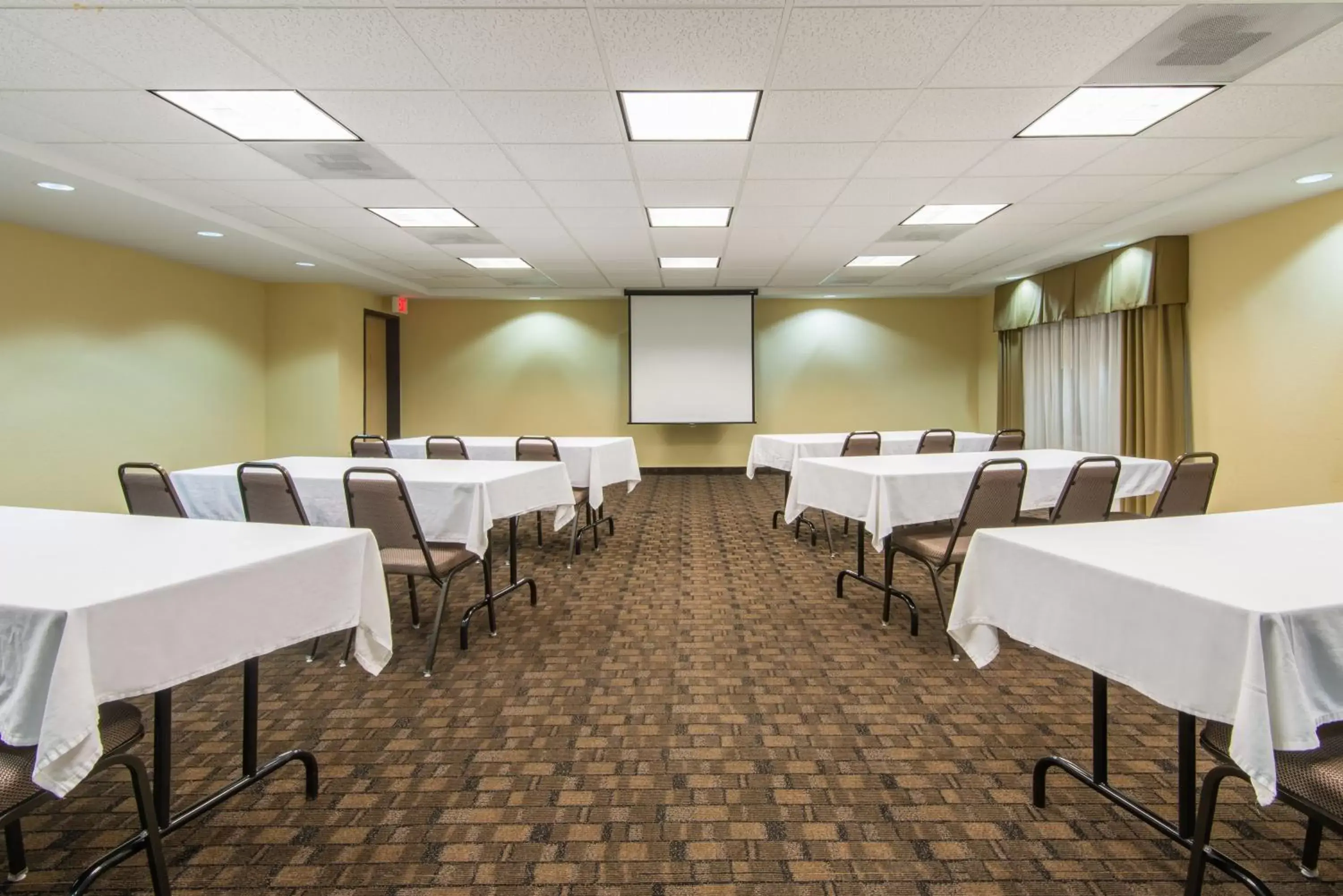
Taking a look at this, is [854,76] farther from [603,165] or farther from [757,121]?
[603,165]

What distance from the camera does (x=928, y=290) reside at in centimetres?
894

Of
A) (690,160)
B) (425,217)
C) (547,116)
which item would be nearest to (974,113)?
(690,160)

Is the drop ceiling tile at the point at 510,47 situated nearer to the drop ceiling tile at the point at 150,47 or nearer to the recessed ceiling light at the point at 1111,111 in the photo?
the drop ceiling tile at the point at 150,47

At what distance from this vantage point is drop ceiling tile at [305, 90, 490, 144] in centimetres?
300

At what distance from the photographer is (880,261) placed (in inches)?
280

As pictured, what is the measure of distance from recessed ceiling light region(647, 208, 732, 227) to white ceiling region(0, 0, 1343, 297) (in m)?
0.17

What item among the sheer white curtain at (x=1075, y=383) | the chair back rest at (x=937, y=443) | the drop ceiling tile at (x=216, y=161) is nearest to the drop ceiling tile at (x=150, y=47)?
the drop ceiling tile at (x=216, y=161)

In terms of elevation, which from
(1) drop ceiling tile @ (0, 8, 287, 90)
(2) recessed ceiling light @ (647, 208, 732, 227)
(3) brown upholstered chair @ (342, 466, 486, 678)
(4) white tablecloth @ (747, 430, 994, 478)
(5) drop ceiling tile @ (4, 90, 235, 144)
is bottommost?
(3) brown upholstered chair @ (342, 466, 486, 678)

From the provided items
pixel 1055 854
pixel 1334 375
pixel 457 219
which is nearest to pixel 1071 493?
pixel 1055 854

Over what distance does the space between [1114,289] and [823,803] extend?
6.59m

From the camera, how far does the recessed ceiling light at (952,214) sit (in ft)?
16.3

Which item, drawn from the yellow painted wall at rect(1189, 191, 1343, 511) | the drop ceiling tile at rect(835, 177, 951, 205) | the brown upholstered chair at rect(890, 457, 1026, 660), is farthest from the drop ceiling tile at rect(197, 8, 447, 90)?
the yellow painted wall at rect(1189, 191, 1343, 511)

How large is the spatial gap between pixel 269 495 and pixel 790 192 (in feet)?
12.6

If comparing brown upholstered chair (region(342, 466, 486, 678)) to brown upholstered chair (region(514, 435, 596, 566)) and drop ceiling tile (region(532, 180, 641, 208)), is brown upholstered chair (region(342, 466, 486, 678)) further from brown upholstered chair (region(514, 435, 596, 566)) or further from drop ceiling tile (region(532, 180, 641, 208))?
drop ceiling tile (region(532, 180, 641, 208))
